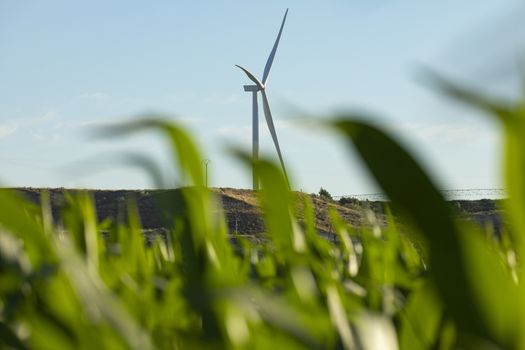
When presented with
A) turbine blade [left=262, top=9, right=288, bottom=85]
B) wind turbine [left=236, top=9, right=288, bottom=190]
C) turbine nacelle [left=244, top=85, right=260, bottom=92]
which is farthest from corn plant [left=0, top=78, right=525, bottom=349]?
turbine nacelle [left=244, top=85, right=260, bottom=92]

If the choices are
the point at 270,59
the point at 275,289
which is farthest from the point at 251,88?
the point at 275,289

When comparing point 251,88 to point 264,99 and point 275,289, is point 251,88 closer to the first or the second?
point 264,99

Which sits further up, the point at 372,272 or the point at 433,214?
the point at 433,214

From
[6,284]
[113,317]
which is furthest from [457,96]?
[6,284]

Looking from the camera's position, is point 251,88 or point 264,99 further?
point 251,88

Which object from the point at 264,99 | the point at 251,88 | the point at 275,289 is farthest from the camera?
the point at 251,88

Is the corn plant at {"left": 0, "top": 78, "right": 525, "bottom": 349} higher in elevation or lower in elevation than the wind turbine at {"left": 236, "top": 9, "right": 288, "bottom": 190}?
lower

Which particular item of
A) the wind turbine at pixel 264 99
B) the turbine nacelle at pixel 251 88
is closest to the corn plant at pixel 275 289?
the wind turbine at pixel 264 99

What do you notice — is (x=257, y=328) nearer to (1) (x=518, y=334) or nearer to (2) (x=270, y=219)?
(2) (x=270, y=219)

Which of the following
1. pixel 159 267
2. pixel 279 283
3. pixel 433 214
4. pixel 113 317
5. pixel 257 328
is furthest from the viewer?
pixel 159 267

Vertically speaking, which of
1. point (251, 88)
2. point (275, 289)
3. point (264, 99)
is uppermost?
point (251, 88)

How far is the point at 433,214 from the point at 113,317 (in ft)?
0.66

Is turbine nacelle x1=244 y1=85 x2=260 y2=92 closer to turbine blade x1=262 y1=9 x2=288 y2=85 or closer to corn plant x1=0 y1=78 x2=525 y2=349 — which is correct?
turbine blade x1=262 y1=9 x2=288 y2=85

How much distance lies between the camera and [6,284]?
0.94m
